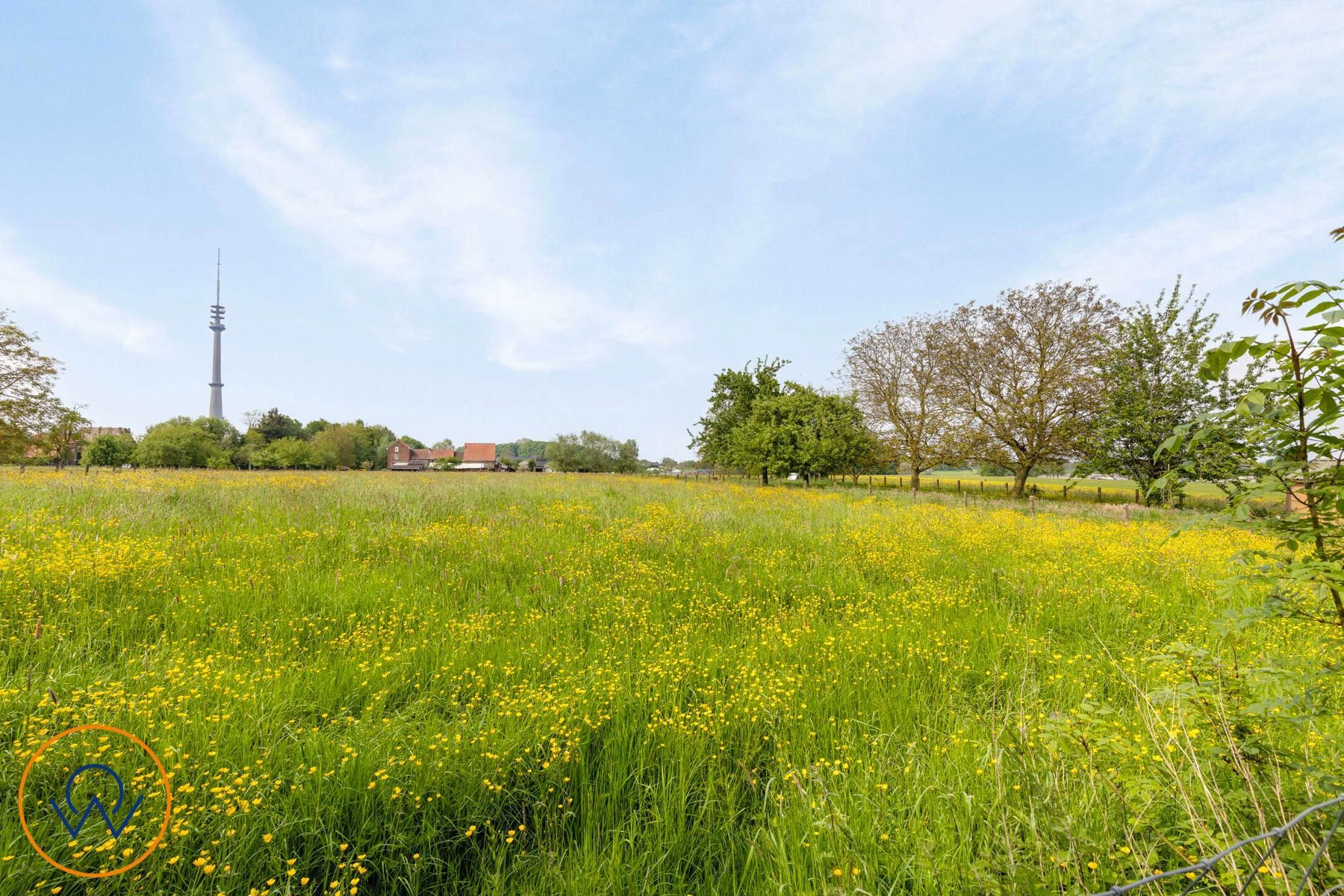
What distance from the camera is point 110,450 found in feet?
172

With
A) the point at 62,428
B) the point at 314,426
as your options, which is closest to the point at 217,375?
the point at 314,426

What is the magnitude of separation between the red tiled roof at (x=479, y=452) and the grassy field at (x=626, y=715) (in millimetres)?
85136

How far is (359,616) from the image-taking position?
4.71 metres

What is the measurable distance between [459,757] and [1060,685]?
4.58 meters

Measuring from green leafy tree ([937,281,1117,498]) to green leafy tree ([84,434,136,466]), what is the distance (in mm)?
77897

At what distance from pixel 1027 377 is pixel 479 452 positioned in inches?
3365

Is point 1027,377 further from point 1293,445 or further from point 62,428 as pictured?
point 62,428

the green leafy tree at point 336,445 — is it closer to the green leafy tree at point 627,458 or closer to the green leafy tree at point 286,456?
the green leafy tree at point 286,456

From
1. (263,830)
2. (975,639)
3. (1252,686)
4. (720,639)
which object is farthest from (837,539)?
(263,830)

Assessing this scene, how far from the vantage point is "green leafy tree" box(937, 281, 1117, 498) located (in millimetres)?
23188

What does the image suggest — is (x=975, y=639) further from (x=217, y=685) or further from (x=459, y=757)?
(x=217, y=685)

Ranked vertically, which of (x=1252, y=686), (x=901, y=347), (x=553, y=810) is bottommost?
(x=553, y=810)

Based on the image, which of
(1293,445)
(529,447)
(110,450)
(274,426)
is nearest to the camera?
(1293,445)

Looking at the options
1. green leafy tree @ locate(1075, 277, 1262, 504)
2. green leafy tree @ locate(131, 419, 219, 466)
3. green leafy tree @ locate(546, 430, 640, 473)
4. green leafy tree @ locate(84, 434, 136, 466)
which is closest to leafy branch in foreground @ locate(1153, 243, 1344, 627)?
green leafy tree @ locate(1075, 277, 1262, 504)
